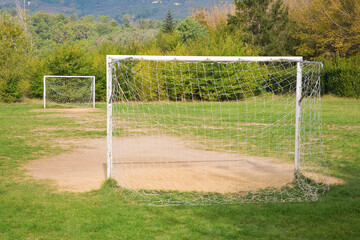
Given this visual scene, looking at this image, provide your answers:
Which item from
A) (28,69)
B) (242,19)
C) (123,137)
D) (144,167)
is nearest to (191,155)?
(144,167)

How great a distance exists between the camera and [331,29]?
31.9 metres

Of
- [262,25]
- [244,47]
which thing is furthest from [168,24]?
[244,47]

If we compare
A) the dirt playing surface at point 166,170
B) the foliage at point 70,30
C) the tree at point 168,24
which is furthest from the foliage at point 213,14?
the dirt playing surface at point 166,170

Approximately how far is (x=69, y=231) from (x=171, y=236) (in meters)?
1.20

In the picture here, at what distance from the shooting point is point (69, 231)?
15.9 feet

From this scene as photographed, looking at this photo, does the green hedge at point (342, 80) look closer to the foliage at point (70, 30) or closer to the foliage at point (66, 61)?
the foliage at point (66, 61)

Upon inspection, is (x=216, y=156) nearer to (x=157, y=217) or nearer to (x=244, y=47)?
(x=157, y=217)

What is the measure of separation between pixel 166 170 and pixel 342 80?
73.0 ft

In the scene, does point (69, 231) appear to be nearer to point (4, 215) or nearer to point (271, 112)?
point (4, 215)

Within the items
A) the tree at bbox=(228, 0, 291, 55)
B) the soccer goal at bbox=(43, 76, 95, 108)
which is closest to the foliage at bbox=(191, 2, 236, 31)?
the tree at bbox=(228, 0, 291, 55)

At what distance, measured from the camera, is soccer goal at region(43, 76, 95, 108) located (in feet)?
79.4

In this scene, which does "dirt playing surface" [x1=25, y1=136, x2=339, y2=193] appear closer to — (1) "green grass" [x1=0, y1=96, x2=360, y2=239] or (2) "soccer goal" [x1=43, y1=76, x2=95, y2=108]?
(1) "green grass" [x1=0, y1=96, x2=360, y2=239]

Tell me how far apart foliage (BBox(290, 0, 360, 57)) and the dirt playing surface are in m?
24.0

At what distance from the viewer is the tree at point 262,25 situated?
3680 cm
